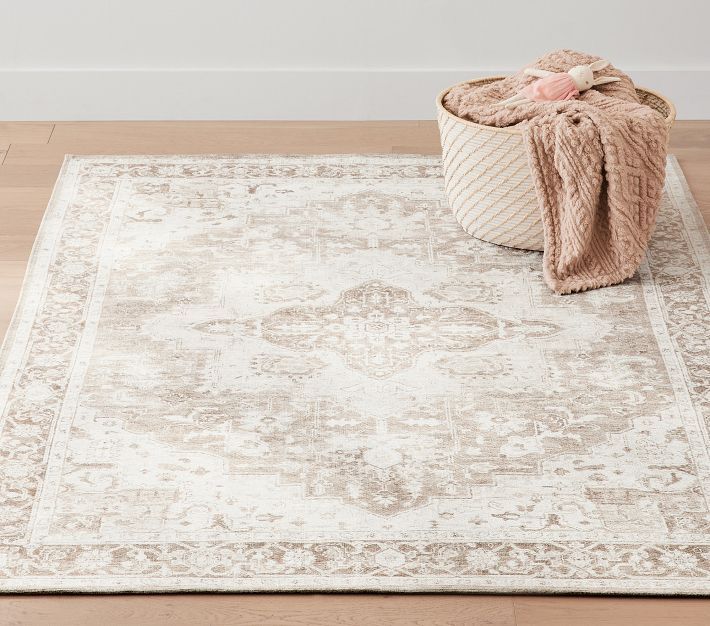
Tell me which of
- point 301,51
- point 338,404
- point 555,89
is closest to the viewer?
point 338,404

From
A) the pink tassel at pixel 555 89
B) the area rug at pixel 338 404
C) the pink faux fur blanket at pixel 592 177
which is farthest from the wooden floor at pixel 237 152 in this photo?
the pink tassel at pixel 555 89

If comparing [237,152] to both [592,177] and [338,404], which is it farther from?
[338,404]

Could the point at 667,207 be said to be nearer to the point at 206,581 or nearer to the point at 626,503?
the point at 626,503

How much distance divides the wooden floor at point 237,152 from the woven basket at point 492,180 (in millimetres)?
596

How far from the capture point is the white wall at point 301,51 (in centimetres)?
352

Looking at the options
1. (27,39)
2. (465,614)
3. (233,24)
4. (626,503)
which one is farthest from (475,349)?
(27,39)

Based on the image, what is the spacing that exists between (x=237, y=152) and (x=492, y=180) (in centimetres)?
103

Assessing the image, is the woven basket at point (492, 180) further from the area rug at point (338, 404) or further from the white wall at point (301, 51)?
the white wall at point (301, 51)

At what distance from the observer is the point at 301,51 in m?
3.58

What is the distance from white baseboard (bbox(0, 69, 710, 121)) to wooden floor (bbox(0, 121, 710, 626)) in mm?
62

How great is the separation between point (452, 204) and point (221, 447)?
1.09 m

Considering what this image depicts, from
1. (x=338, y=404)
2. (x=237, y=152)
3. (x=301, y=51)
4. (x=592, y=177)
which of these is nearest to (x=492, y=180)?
(x=592, y=177)

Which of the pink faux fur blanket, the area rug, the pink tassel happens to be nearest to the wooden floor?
the area rug

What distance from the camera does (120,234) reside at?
2.85 meters
